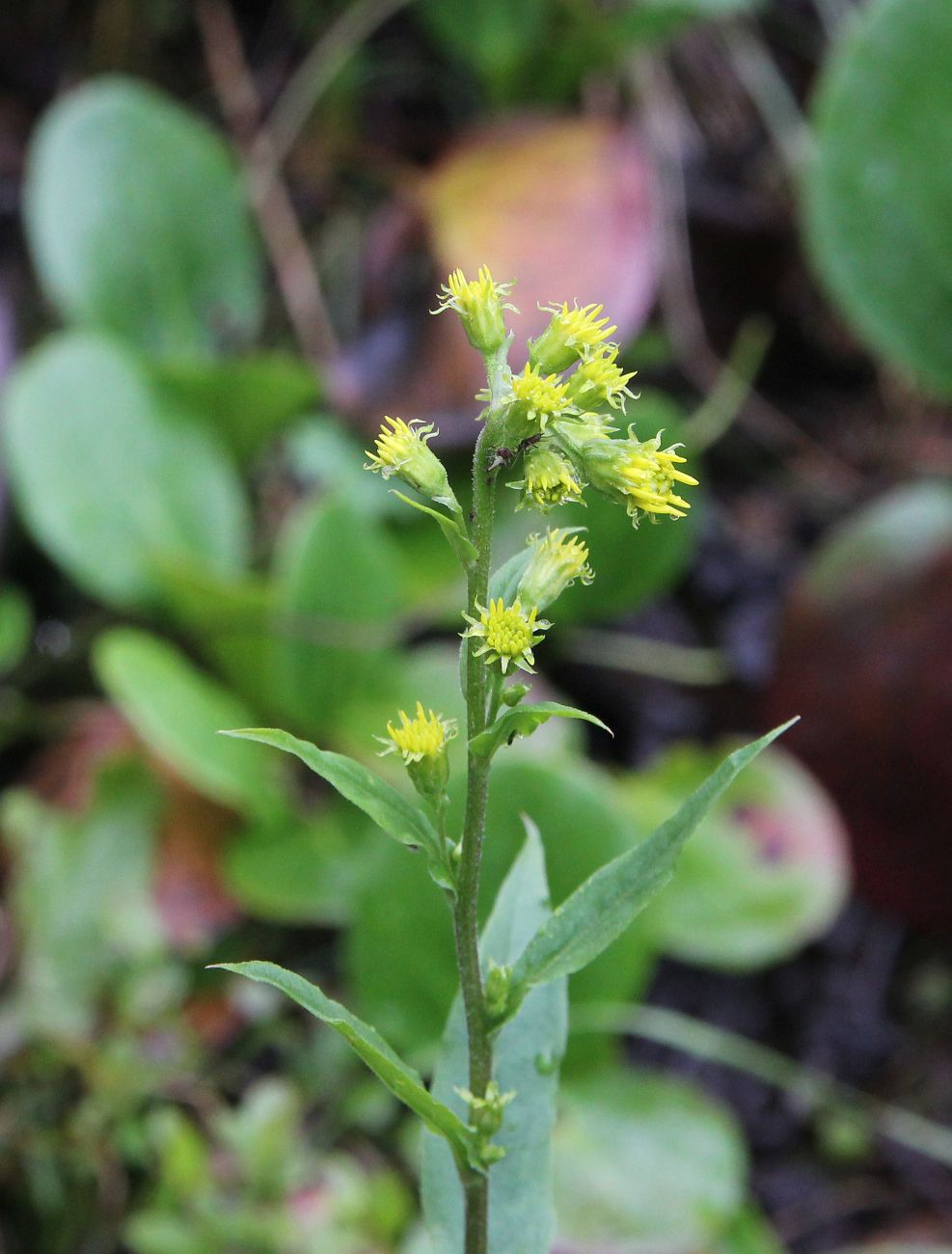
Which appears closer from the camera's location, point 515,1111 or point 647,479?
point 647,479

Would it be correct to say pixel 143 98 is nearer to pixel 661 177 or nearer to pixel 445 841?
pixel 661 177

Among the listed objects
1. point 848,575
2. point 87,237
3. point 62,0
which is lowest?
point 848,575

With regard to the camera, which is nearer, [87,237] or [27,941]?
[27,941]

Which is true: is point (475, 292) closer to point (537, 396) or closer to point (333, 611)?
point (537, 396)

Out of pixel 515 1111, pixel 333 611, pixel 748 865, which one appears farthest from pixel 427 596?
pixel 515 1111

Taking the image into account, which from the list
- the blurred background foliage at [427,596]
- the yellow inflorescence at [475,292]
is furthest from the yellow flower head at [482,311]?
the blurred background foliage at [427,596]

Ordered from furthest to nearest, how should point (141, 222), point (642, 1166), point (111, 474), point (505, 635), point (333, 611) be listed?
point (141, 222) → point (111, 474) → point (333, 611) → point (642, 1166) → point (505, 635)

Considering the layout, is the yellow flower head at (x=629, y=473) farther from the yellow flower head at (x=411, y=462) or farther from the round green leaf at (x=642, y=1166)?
the round green leaf at (x=642, y=1166)

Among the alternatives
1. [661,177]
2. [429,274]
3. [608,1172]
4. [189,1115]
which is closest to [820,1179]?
[608,1172]

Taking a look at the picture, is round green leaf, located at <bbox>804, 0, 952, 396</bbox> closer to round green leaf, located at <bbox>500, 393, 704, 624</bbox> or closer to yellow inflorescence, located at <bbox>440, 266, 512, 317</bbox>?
round green leaf, located at <bbox>500, 393, 704, 624</bbox>
